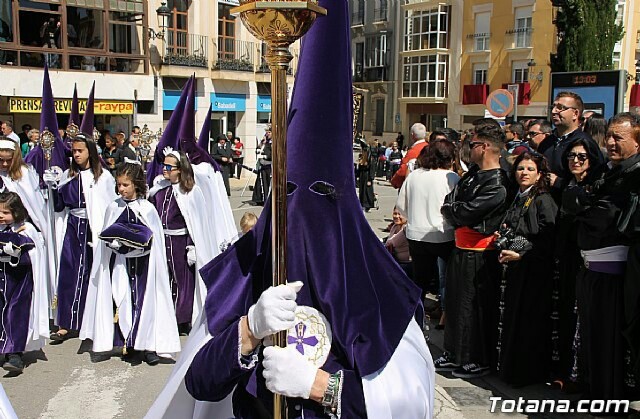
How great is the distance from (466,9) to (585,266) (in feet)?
117

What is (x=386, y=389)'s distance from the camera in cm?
220

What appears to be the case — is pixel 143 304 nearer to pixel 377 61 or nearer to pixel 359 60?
pixel 377 61

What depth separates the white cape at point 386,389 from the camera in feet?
7.14

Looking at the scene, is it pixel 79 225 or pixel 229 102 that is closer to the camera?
pixel 79 225

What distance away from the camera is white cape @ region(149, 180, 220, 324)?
6.37 metres

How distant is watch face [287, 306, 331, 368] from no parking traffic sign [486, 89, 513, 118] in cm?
1006

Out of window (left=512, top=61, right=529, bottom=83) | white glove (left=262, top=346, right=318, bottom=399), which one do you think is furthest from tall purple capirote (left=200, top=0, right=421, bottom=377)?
window (left=512, top=61, right=529, bottom=83)

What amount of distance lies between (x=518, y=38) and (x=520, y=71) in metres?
1.77

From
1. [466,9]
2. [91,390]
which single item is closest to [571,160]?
[91,390]

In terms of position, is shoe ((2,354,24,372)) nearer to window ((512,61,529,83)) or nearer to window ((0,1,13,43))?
window ((0,1,13,43))

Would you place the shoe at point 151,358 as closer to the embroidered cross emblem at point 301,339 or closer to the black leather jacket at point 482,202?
the black leather jacket at point 482,202

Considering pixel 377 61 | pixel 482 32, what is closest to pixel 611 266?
pixel 482 32

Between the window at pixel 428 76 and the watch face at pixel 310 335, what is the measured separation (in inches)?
1478

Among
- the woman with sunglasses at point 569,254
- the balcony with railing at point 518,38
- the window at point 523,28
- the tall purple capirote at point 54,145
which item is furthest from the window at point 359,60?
the woman with sunglasses at point 569,254
